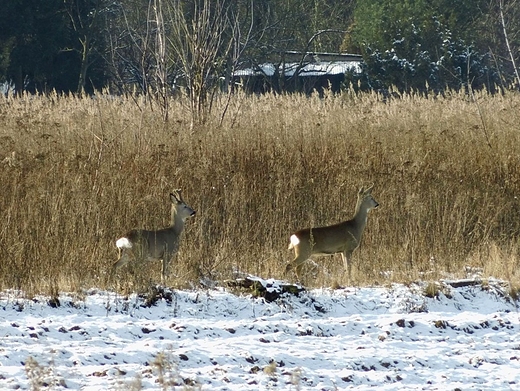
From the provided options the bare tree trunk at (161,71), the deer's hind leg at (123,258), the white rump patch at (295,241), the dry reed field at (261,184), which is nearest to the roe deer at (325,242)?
the white rump patch at (295,241)

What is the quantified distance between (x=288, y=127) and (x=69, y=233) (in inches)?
150

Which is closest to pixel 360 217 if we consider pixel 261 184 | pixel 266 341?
pixel 261 184

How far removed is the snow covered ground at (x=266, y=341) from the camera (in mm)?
4539

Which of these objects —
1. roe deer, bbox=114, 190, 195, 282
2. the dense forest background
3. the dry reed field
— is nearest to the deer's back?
the dry reed field

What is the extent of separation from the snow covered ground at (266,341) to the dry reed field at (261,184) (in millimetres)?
588

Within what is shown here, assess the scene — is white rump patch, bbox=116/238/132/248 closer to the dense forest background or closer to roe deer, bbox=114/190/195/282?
roe deer, bbox=114/190/195/282

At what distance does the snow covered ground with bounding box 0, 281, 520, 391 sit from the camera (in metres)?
4.54

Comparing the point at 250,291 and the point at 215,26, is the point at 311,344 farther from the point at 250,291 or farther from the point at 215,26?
the point at 215,26

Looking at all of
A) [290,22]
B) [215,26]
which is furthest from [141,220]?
[290,22]

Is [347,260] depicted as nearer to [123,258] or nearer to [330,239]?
[330,239]

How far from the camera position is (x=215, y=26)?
37.1 ft

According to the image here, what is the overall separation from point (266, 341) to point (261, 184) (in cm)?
475

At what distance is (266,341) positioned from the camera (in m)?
5.20

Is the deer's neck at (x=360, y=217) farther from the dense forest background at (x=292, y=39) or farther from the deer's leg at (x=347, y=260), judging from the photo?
the dense forest background at (x=292, y=39)
